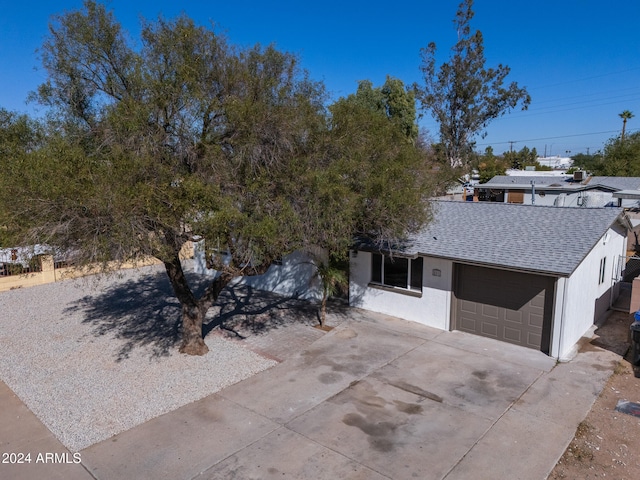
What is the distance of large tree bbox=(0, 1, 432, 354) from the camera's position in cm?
703

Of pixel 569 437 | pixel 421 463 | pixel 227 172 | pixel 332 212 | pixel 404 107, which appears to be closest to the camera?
pixel 421 463

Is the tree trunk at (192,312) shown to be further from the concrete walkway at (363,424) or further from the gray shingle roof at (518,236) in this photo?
the gray shingle roof at (518,236)

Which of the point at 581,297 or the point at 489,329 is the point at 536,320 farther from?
the point at 581,297

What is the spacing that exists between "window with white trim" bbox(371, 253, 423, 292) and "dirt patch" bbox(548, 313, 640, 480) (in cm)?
504

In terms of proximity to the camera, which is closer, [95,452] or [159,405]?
[95,452]

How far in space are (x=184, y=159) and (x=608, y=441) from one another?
27.5 feet

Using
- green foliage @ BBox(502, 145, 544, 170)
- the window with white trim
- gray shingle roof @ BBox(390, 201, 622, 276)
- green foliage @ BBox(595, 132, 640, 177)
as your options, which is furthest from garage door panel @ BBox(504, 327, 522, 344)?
green foliage @ BBox(502, 145, 544, 170)

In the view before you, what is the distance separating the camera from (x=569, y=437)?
7.28 m

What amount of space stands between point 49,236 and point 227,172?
2978mm

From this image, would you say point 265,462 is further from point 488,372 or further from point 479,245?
point 479,245

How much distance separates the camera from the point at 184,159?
27.5 feet

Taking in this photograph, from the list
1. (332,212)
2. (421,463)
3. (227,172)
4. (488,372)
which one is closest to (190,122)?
(227,172)

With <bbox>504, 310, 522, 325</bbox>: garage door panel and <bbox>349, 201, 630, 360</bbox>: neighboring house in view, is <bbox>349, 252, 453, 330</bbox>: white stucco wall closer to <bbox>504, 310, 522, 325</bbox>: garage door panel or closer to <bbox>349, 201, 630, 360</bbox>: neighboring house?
<bbox>349, 201, 630, 360</bbox>: neighboring house

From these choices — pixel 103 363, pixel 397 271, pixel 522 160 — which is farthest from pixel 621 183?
pixel 522 160
